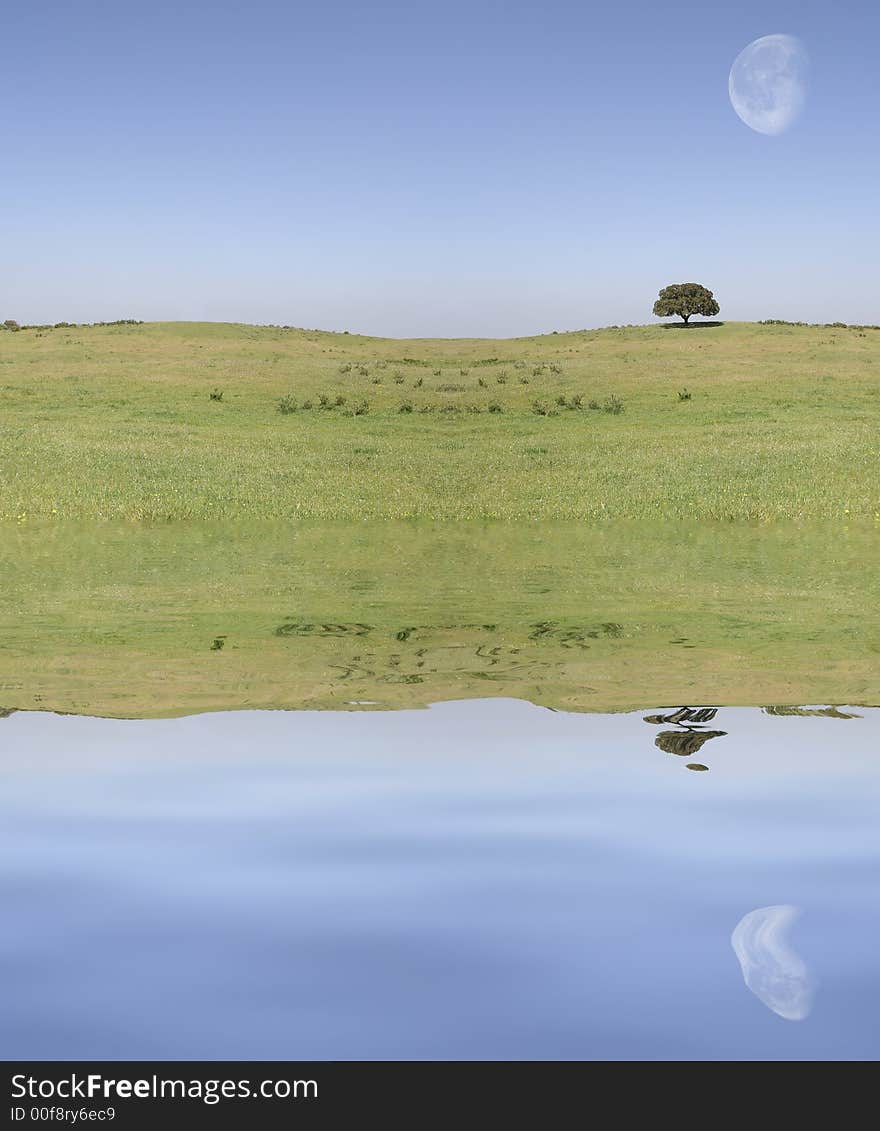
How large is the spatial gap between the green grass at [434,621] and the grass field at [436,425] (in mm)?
Answer: 6997

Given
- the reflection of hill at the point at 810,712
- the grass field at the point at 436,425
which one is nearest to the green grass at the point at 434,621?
the reflection of hill at the point at 810,712

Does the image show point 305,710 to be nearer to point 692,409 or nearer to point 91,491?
point 91,491

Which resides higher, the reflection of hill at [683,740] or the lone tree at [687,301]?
the lone tree at [687,301]

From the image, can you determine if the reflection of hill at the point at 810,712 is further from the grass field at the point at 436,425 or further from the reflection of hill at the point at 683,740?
the grass field at the point at 436,425

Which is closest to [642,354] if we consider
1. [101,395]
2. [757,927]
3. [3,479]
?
[101,395]

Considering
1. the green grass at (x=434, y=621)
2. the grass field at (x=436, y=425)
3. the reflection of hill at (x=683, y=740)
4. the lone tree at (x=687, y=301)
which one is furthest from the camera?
the lone tree at (x=687, y=301)

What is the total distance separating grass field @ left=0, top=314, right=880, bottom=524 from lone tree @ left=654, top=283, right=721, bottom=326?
58.3 feet

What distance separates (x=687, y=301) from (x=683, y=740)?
105 m

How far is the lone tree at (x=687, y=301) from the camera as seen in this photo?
363ft

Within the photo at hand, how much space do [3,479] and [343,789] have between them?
113 feet

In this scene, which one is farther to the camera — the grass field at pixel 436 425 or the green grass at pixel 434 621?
the grass field at pixel 436 425

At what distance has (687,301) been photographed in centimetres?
11100

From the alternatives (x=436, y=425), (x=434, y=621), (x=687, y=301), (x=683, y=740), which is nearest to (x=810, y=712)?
(x=683, y=740)
